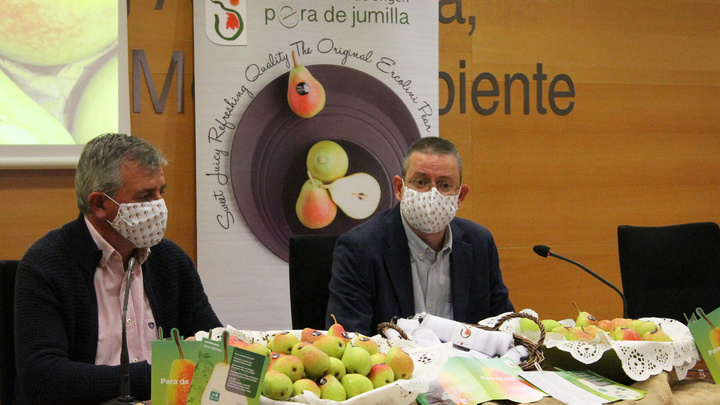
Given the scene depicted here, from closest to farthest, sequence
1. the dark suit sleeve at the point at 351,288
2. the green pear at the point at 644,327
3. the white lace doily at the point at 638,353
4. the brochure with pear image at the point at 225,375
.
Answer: the brochure with pear image at the point at 225,375
the white lace doily at the point at 638,353
the green pear at the point at 644,327
the dark suit sleeve at the point at 351,288

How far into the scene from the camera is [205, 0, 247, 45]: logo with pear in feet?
10.7

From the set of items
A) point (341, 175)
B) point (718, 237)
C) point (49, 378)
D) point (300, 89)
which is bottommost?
point (49, 378)

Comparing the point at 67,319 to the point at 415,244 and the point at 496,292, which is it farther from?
the point at 496,292

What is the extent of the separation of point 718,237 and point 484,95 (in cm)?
142

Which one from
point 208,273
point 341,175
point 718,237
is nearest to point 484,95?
point 341,175

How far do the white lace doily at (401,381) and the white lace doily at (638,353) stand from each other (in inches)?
13.2

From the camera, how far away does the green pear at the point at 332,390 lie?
1275 mm

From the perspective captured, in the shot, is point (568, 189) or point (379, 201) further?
point (568, 189)

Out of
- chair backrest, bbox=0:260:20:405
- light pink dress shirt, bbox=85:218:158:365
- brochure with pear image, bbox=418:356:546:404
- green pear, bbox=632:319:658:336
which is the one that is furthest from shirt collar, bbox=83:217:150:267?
green pear, bbox=632:319:658:336

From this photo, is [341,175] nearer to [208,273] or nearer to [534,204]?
[208,273]

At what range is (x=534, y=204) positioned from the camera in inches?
154

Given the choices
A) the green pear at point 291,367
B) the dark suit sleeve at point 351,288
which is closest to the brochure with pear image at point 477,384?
the green pear at point 291,367

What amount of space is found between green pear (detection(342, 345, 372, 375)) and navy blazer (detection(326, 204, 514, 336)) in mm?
776

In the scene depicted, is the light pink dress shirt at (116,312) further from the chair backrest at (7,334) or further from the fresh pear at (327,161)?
the fresh pear at (327,161)
